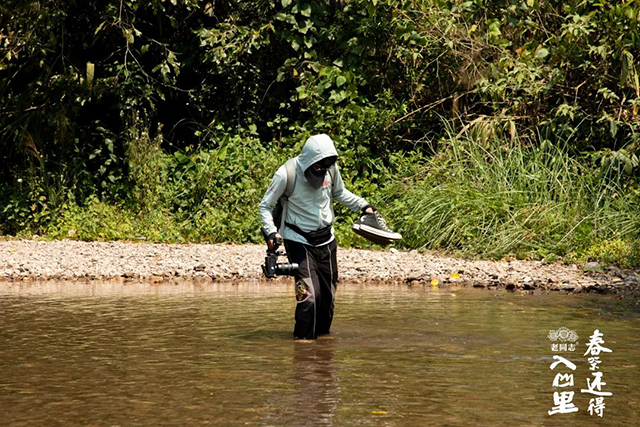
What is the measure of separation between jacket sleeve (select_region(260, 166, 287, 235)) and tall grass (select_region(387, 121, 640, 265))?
614 cm

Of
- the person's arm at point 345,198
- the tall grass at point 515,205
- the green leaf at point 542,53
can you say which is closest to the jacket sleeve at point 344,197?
the person's arm at point 345,198

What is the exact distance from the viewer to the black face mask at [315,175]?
821cm

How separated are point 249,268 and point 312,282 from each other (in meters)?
5.01

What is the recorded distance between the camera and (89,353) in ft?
26.6

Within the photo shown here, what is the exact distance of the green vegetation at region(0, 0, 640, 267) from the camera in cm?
1522

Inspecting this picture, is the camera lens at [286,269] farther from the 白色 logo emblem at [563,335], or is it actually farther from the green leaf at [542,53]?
the green leaf at [542,53]

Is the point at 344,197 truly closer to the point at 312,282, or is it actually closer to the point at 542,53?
the point at 312,282

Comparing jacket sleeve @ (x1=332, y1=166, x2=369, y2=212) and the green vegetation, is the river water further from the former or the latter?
the green vegetation

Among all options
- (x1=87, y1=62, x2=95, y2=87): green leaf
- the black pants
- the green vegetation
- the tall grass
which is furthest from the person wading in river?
(x1=87, y1=62, x2=95, y2=87): green leaf

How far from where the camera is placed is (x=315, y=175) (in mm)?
8242

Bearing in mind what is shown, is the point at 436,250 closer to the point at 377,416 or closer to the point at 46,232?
the point at 46,232

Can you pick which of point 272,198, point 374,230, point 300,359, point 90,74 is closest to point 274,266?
point 272,198

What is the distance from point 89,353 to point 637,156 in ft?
31.6

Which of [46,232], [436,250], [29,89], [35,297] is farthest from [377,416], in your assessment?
[29,89]
